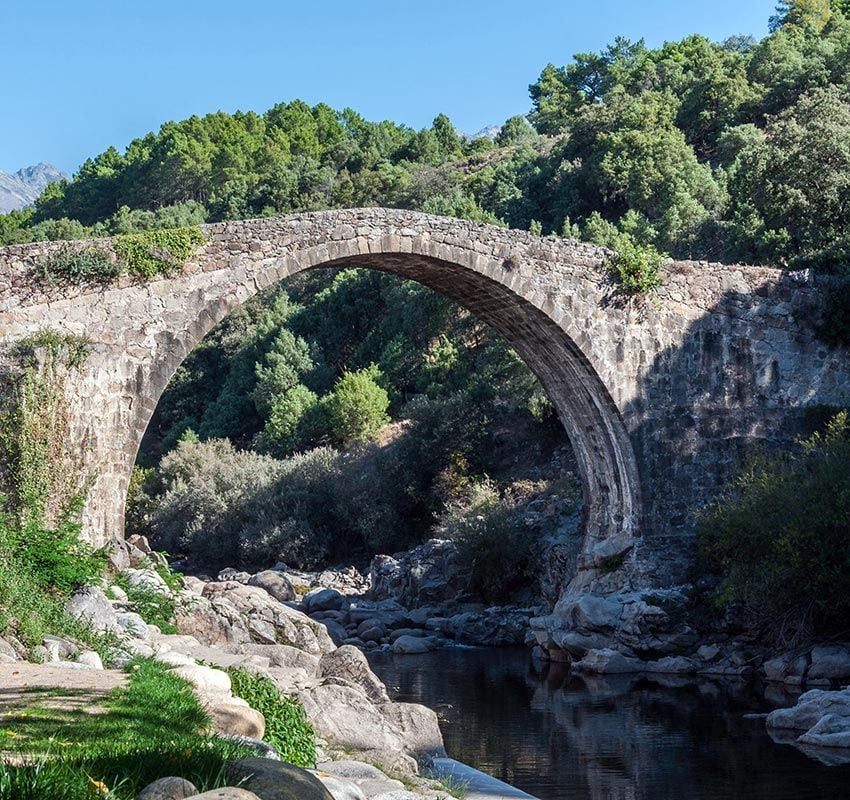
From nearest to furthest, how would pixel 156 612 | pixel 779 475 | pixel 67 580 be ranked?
pixel 67 580 < pixel 156 612 < pixel 779 475

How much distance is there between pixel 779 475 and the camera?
15242mm

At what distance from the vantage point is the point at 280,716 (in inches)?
285

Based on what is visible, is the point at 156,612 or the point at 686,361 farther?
the point at 686,361

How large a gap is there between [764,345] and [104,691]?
13.6 meters

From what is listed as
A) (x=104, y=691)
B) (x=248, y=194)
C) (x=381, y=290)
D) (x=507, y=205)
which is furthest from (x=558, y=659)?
(x=248, y=194)

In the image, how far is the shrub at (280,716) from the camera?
672 centimetres

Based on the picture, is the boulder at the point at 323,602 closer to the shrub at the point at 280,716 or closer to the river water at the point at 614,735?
the river water at the point at 614,735

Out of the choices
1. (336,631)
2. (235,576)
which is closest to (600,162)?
(235,576)

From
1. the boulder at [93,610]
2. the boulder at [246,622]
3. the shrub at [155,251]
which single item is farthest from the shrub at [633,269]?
the boulder at [93,610]

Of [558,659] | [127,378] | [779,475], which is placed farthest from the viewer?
[558,659]

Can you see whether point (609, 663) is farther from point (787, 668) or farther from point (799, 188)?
point (799, 188)

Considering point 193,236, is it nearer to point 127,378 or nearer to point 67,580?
point 127,378

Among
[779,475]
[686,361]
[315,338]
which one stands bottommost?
[779,475]

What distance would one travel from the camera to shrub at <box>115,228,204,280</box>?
13.3m
